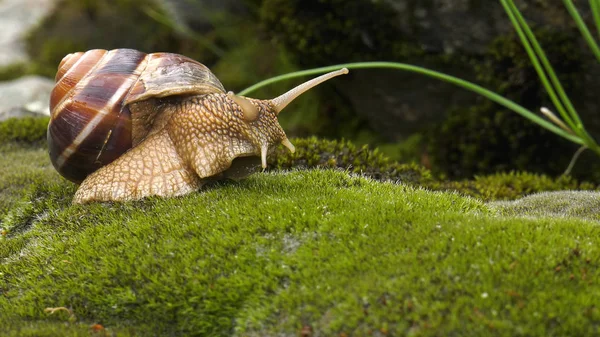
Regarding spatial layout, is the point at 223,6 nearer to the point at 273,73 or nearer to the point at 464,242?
the point at 273,73

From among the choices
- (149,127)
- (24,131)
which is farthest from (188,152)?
(24,131)

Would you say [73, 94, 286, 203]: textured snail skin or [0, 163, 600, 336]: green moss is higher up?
[73, 94, 286, 203]: textured snail skin

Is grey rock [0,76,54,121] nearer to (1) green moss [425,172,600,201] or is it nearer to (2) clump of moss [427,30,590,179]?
(2) clump of moss [427,30,590,179]

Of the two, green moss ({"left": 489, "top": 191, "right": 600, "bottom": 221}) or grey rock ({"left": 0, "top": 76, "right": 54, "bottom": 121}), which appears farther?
grey rock ({"left": 0, "top": 76, "right": 54, "bottom": 121})

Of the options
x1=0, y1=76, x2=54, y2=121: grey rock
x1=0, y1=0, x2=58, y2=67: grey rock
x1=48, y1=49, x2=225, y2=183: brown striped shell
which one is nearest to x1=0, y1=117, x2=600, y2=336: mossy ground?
x1=48, y1=49, x2=225, y2=183: brown striped shell

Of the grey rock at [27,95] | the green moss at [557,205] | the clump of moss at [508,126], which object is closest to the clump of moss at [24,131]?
the grey rock at [27,95]

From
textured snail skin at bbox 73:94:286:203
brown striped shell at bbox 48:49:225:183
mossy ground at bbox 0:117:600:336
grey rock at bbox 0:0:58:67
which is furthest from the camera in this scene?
grey rock at bbox 0:0:58:67

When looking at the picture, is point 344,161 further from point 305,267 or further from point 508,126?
point 508,126

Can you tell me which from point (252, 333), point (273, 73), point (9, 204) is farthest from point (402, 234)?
point (273, 73)
